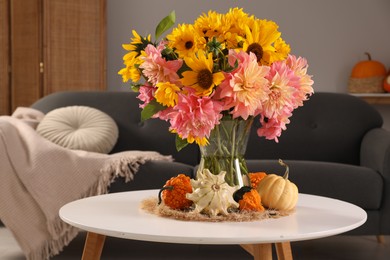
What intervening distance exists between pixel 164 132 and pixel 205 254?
0.77 metres

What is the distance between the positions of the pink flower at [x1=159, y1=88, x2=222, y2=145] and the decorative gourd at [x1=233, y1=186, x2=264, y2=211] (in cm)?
20

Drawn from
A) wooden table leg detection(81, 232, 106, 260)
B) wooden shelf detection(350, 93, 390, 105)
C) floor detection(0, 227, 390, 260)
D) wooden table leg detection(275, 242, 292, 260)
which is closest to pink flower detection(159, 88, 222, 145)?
wooden table leg detection(81, 232, 106, 260)

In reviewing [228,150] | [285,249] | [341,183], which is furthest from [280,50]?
[341,183]

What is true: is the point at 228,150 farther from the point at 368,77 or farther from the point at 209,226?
the point at 368,77

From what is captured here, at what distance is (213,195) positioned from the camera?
1.64 meters

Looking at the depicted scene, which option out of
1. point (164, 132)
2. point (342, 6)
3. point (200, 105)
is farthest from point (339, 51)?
point (200, 105)

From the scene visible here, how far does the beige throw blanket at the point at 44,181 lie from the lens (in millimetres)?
2982

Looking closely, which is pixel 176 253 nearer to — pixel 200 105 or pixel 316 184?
pixel 316 184

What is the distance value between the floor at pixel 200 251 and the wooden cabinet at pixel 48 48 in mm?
1701

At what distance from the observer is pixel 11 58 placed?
16.6 ft

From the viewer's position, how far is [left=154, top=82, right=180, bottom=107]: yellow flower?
61.4 inches

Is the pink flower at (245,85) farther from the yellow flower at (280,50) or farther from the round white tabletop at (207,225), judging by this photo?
the round white tabletop at (207,225)

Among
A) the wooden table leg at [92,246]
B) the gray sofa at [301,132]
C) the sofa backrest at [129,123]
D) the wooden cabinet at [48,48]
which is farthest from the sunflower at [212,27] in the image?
the wooden cabinet at [48,48]

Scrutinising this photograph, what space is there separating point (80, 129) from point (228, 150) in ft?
6.59
